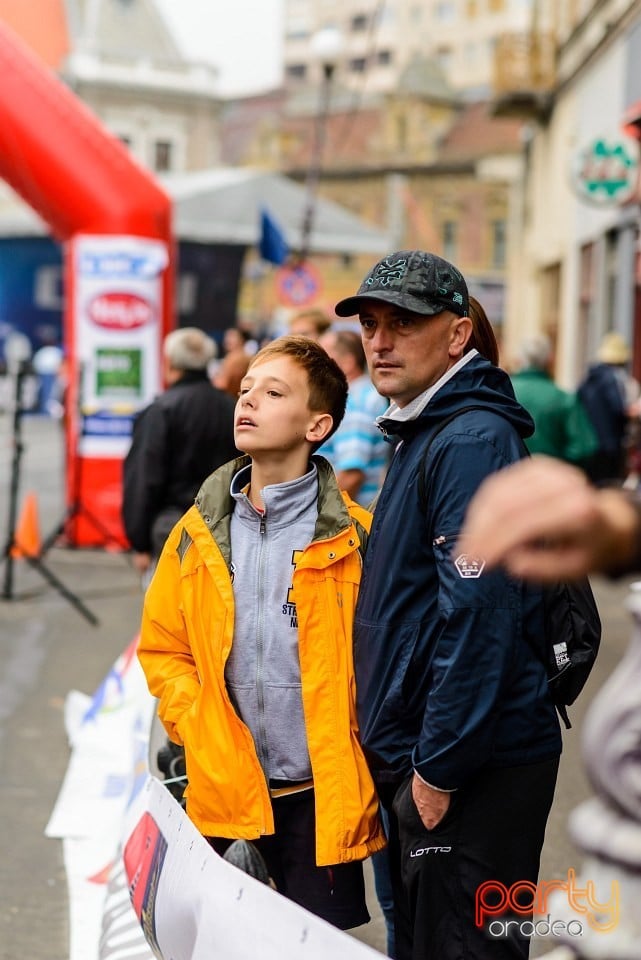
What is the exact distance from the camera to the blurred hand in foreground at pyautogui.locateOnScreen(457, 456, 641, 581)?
155 cm

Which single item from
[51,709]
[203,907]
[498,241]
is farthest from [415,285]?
[498,241]

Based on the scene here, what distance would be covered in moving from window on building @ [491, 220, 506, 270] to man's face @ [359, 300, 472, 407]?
248ft

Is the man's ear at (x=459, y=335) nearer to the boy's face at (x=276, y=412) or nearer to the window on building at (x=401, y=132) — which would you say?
the boy's face at (x=276, y=412)

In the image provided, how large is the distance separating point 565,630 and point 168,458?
4607mm

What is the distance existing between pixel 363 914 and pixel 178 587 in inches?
33.0

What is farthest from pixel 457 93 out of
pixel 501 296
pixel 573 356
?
pixel 573 356

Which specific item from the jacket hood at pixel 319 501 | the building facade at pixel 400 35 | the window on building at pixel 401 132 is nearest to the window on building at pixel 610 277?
the jacket hood at pixel 319 501

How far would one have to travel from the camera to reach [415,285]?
2.90 m

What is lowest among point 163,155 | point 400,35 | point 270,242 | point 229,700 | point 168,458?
point 229,700

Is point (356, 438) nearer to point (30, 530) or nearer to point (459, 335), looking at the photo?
point (459, 335)

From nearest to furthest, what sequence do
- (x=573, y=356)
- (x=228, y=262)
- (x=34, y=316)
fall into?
1. (x=573, y=356)
2. (x=228, y=262)
3. (x=34, y=316)

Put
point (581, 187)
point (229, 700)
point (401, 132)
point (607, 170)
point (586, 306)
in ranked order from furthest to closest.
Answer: point (401, 132) < point (586, 306) < point (581, 187) < point (607, 170) < point (229, 700)

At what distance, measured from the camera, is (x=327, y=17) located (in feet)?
367

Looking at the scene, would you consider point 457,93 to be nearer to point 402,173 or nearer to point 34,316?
point 402,173
